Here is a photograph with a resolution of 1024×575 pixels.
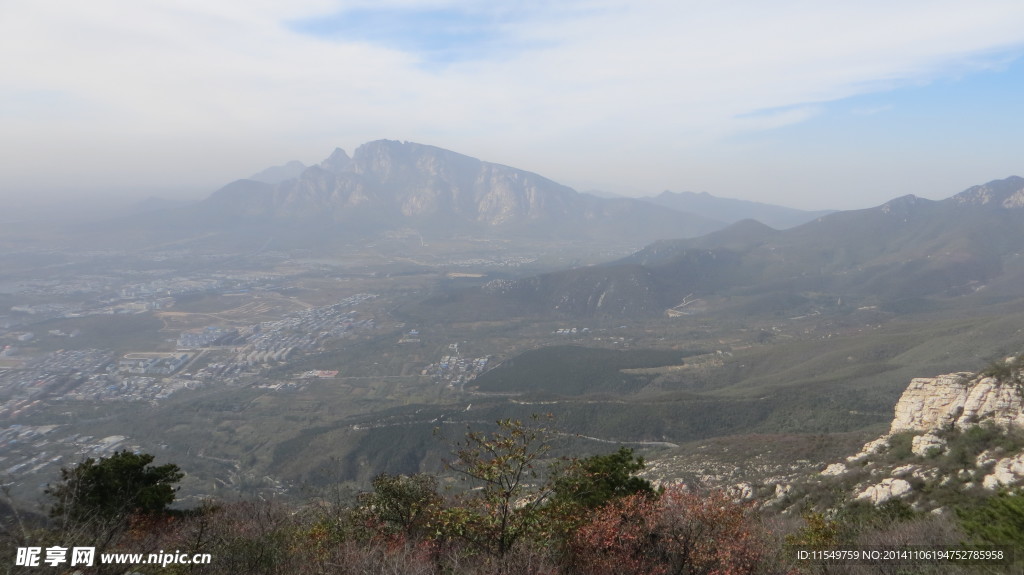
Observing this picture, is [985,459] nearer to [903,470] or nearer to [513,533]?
[903,470]

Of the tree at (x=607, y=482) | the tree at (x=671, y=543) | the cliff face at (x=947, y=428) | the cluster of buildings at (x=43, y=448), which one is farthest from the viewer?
the cluster of buildings at (x=43, y=448)

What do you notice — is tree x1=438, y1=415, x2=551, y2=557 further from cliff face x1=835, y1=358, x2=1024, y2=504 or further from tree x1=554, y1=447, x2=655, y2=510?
cliff face x1=835, y1=358, x2=1024, y2=504

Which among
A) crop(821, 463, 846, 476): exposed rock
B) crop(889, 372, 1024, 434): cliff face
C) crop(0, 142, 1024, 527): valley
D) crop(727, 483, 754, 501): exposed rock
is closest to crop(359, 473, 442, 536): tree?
crop(0, 142, 1024, 527): valley

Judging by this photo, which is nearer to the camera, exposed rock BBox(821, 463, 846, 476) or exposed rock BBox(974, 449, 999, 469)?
exposed rock BBox(974, 449, 999, 469)

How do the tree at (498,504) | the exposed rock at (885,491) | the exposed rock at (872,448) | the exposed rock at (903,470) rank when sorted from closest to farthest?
the tree at (498,504) → the exposed rock at (885,491) → the exposed rock at (903,470) → the exposed rock at (872,448)

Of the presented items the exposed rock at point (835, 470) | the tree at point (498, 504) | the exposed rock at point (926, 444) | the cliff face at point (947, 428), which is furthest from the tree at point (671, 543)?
the exposed rock at point (926, 444)

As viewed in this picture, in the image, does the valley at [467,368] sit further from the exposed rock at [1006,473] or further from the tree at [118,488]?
the exposed rock at [1006,473]
